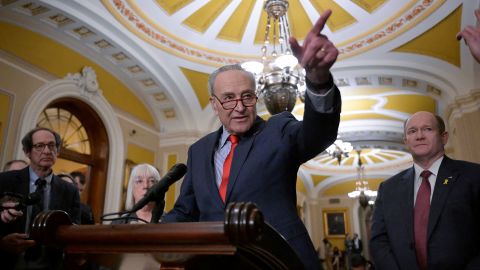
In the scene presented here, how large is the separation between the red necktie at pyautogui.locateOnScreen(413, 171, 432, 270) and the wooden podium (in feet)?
3.85

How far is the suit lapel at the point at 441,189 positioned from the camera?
67.5 inches

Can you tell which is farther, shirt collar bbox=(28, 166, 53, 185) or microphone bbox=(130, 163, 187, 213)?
shirt collar bbox=(28, 166, 53, 185)

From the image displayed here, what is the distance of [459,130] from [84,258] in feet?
22.7

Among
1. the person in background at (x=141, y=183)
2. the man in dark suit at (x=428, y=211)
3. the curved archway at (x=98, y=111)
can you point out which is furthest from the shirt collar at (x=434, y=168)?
the curved archway at (x=98, y=111)

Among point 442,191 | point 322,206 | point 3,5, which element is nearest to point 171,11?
Result: point 3,5

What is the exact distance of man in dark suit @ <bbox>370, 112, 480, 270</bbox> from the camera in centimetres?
164

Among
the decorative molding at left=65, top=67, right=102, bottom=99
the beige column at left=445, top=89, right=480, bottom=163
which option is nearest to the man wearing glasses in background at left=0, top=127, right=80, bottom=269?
the decorative molding at left=65, top=67, right=102, bottom=99

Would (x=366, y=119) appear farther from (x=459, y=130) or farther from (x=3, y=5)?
(x=3, y=5)

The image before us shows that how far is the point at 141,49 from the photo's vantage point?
6156 mm

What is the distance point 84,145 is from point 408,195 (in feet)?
18.8

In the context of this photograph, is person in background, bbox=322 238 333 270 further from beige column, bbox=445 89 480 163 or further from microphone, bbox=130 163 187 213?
microphone, bbox=130 163 187 213

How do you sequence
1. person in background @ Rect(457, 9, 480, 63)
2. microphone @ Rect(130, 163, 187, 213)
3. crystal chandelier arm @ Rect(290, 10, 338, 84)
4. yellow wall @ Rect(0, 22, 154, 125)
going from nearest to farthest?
crystal chandelier arm @ Rect(290, 10, 338, 84), microphone @ Rect(130, 163, 187, 213), person in background @ Rect(457, 9, 480, 63), yellow wall @ Rect(0, 22, 154, 125)

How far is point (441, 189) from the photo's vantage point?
176cm

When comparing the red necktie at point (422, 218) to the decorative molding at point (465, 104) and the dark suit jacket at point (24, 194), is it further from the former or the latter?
the decorative molding at point (465, 104)
